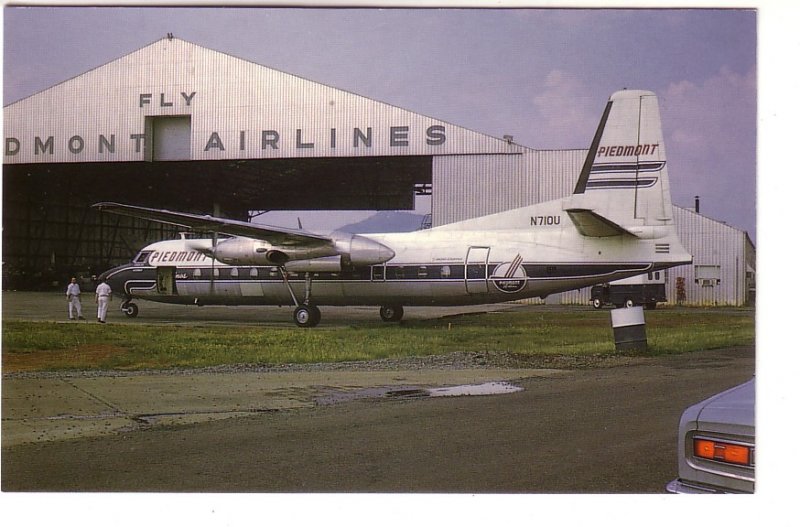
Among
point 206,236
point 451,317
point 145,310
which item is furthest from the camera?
point 206,236

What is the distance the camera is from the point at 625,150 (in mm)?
7852

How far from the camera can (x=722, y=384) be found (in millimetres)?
6691

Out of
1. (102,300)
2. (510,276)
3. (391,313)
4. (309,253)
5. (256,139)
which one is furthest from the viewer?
(309,253)

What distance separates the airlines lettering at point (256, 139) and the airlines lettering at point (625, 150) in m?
2.01

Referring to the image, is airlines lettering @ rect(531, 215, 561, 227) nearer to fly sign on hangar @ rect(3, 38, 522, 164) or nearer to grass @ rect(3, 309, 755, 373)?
grass @ rect(3, 309, 755, 373)

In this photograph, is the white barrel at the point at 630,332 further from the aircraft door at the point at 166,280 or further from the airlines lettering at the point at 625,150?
the aircraft door at the point at 166,280

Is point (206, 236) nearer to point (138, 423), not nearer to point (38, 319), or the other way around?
point (38, 319)

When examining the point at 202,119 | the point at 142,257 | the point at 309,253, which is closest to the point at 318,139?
the point at 202,119

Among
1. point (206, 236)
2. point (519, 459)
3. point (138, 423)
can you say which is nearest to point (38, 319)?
point (138, 423)

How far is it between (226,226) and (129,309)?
2355 millimetres

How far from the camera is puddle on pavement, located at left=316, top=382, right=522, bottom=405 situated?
6914 mm

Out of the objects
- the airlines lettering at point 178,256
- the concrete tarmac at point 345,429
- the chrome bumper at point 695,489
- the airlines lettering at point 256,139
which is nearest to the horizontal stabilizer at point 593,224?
the concrete tarmac at point 345,429

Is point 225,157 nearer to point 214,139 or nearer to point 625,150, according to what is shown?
point 214,139
